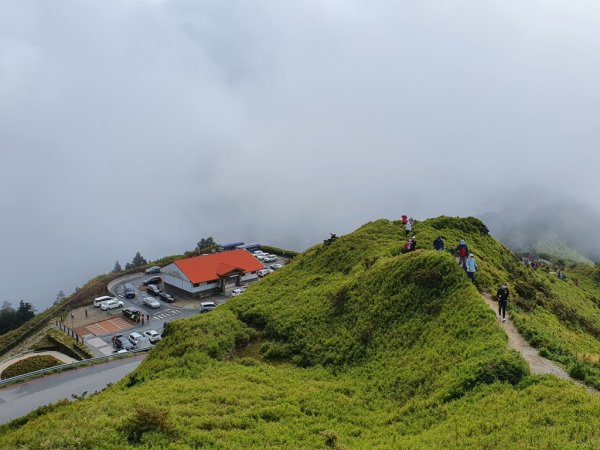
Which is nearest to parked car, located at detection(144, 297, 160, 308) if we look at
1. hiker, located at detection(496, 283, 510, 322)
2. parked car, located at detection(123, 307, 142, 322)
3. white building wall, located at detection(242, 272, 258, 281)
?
parked car, located at detection(123, 307, 142, 322)

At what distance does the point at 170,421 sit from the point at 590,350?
63.0ft

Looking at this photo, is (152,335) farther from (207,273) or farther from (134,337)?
(207,273)

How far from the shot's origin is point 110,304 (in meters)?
71.8

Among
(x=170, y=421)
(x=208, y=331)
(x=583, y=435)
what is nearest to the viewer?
(x=583, y=435)

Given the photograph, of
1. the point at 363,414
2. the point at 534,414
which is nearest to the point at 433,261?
the point at 363,414

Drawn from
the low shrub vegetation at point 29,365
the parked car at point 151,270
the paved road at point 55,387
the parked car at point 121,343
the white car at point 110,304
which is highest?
the parked car at point 151,270

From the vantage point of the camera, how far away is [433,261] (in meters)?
28.5

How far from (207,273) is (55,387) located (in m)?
38.1

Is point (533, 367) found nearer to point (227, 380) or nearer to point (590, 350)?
point (590, 350)

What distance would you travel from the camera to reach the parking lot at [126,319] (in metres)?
60.8

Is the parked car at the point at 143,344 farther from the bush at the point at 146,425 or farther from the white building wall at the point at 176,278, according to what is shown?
the bush at the point at 146,425

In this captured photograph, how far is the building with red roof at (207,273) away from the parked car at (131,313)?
8656mm

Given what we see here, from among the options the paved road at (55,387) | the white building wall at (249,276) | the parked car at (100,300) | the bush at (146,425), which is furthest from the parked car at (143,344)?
the bush at (146,425)

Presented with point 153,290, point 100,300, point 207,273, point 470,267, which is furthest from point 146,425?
point 153,290
